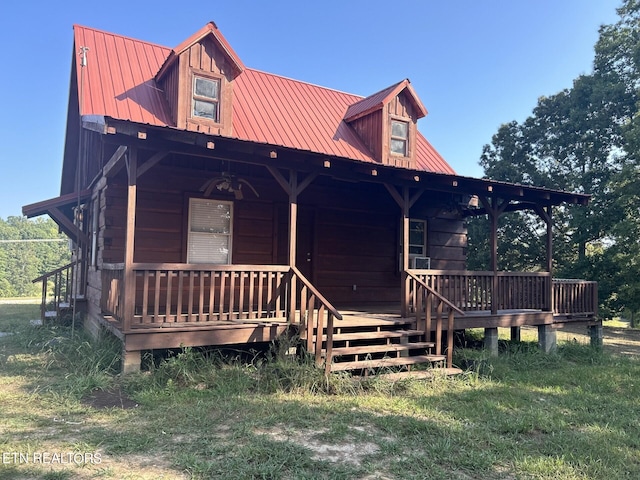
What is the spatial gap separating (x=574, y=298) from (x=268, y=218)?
7.03 m

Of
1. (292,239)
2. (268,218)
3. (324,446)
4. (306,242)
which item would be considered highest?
(268,218)

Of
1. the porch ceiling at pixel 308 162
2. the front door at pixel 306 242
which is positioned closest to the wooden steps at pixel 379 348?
the porch ceiling at pixel 308 162

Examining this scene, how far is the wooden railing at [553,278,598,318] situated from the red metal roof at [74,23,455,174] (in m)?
4.26

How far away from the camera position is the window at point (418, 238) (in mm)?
11680

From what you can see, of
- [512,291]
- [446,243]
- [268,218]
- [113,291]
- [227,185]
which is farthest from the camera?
[446,243]

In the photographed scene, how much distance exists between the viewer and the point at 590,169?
20.3 m

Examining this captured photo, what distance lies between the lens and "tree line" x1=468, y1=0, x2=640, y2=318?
53.5 feet

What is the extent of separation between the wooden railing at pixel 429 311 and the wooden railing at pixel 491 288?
0.79 feet

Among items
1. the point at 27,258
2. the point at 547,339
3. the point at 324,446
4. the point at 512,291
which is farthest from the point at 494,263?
the point at 27,258

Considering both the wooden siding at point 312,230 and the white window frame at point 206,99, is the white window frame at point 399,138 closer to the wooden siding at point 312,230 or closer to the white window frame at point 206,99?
the wooden siding at point 312,230

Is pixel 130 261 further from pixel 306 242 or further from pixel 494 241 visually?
pixel 494 241

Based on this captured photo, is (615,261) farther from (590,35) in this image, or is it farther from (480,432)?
(480,432)

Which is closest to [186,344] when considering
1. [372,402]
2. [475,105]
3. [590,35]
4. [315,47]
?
[372,402]

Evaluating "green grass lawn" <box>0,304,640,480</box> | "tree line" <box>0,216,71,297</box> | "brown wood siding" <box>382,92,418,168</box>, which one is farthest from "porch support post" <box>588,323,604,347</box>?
"tree line" <box>0,216,71,297</box>
